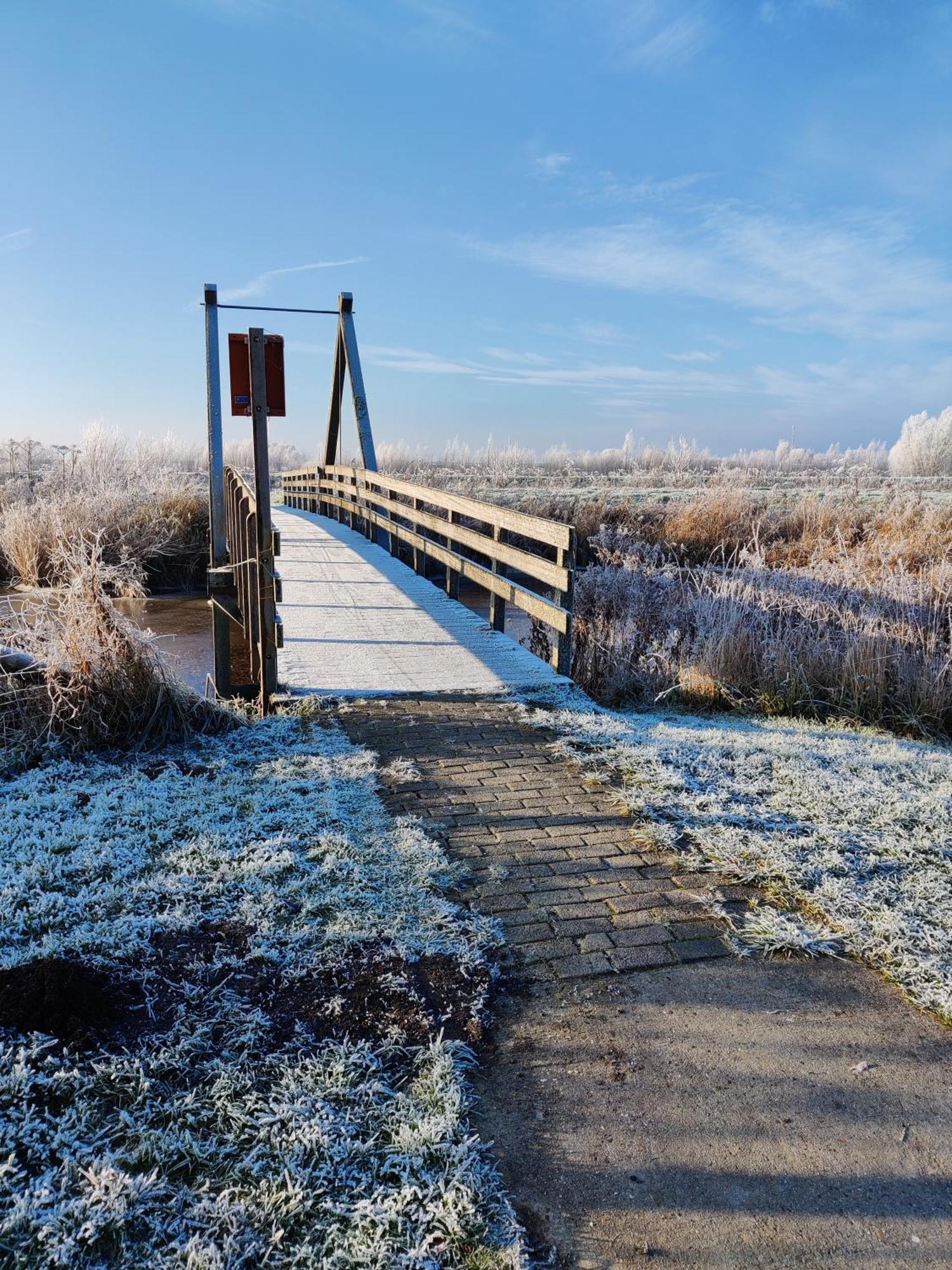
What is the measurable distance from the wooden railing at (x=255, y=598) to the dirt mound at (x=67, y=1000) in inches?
143

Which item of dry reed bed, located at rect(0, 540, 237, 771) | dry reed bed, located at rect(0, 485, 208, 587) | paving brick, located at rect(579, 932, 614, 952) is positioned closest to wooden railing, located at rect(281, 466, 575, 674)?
dry reed bed, located at rect(0, 540, 237, 771)

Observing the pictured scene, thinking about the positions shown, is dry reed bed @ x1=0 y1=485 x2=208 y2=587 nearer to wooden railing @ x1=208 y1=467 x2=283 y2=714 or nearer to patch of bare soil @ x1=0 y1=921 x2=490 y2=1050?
wooden railing @ x1=208 y1=467 x2=283 y2=714

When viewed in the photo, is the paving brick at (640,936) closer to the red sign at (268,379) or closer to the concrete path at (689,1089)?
the concrete path at (689,1089)

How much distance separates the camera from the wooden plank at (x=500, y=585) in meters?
6.87

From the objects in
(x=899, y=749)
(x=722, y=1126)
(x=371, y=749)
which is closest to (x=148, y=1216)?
(x=722, y=1126)

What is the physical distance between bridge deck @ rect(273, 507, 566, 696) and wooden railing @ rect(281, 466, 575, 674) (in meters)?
0.36

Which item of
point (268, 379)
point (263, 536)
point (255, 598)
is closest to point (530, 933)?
point (263, 536)

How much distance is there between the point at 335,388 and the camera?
1803cm

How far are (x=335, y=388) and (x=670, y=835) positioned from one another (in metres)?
15.7

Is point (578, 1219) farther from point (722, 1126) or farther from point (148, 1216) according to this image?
point (148, 1216)

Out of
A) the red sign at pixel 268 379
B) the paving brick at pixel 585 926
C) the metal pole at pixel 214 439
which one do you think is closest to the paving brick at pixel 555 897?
the paving brick at pixel 585 926

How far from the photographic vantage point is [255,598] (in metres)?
8.15

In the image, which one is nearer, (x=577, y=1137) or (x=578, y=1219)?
(x=578, y=1219)

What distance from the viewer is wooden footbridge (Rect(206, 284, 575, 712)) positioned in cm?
652
